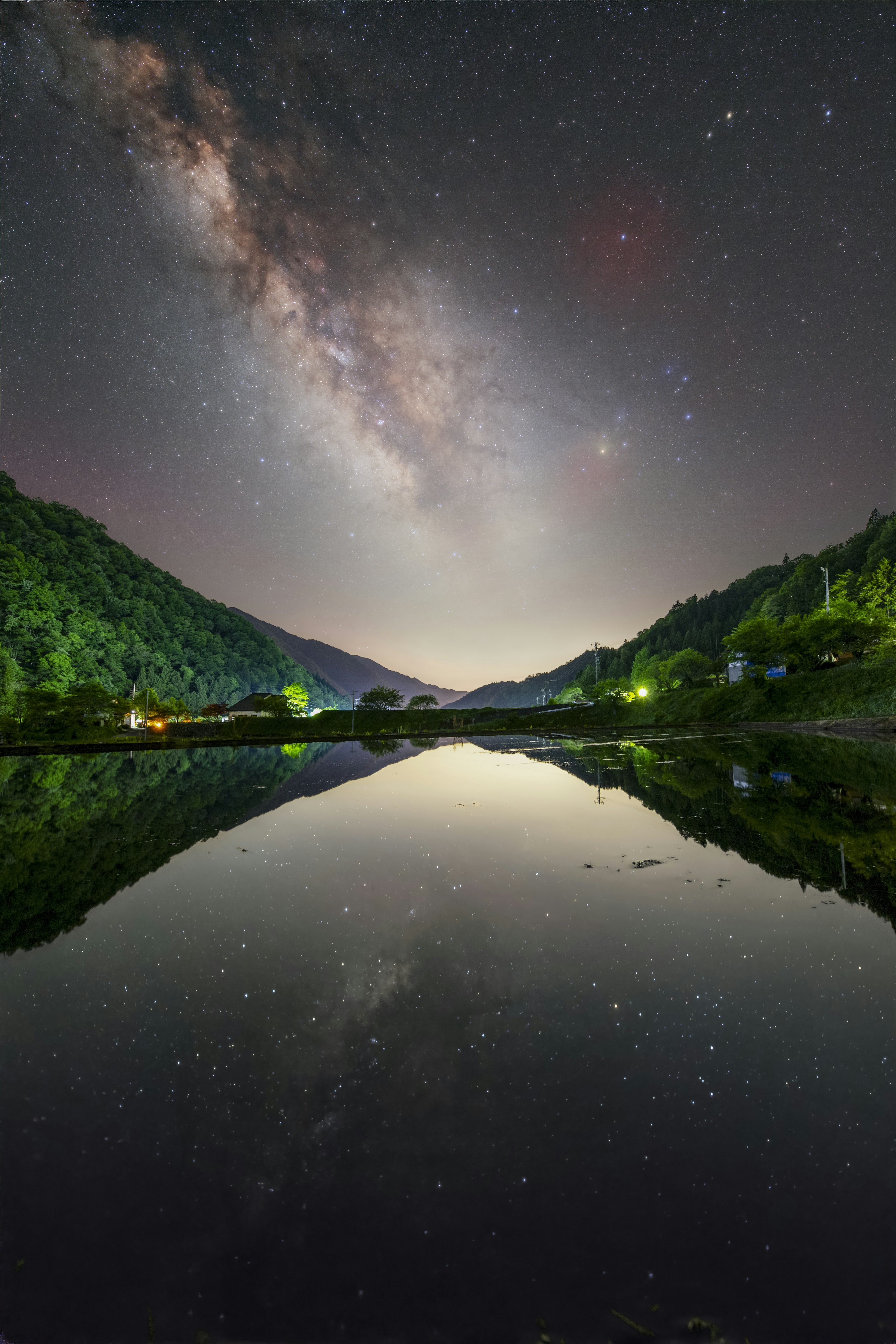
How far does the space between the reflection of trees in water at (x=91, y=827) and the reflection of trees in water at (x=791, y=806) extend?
9.52 meters

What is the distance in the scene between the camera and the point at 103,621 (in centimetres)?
8981

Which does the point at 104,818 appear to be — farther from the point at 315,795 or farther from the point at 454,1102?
the point at 454,1102

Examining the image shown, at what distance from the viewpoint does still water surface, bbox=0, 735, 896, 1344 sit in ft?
6.32

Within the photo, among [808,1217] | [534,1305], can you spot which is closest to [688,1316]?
[534,1305]

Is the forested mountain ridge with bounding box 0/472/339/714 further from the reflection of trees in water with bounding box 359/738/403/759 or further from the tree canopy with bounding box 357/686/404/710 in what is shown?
the reflection of trees in water with bounding box 359/738/403/759

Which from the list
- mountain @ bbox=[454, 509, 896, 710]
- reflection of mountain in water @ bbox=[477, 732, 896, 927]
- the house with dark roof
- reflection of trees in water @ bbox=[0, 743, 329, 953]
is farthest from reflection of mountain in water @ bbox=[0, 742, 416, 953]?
mountain @ bbox=[454, 509, 896, 710]

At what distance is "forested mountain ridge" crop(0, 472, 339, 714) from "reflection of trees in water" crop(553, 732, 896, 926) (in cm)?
7134

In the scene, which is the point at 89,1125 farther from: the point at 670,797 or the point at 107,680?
the point at 107,680

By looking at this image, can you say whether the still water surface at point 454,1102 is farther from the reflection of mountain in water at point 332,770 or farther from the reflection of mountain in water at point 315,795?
the reflection of mountain in water at point 332,770

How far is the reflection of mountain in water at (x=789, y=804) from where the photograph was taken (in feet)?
21.6

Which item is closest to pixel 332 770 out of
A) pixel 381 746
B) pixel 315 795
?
pixel 315 795

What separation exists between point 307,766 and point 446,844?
19.7m

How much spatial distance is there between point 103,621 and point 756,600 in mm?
144950

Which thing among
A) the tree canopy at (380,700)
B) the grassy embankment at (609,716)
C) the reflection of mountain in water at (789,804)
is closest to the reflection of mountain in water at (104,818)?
the reflection of mountain in water at (789,804)
